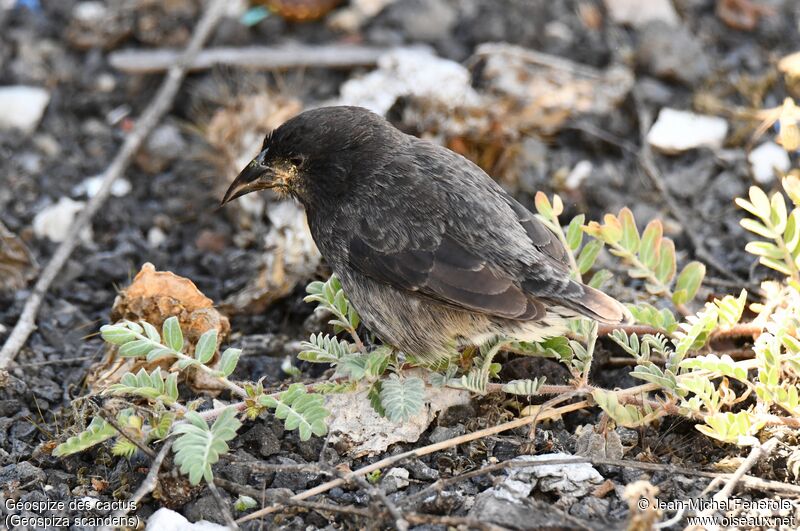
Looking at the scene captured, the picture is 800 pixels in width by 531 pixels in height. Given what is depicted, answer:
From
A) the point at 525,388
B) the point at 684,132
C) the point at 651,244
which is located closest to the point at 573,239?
the point at 651,244

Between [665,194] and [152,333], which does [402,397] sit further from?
[665,194]

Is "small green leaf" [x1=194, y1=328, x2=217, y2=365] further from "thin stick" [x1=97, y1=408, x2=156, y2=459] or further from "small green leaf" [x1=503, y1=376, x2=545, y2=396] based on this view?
"small green leaf" [x1=503, y1=376, x2=545, y2=396]

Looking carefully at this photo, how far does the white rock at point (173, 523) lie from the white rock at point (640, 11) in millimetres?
4738

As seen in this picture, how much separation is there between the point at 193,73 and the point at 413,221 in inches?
116

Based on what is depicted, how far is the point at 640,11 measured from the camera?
274 inches

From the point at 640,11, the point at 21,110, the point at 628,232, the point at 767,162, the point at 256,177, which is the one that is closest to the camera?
the point at 628,232

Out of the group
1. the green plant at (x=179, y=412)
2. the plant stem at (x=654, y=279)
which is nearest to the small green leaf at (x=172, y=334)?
the green plant at (x=179, y=412)

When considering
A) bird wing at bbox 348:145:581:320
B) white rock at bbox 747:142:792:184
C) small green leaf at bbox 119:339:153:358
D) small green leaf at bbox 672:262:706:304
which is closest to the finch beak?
bird wing at bbox 348:145:581:320

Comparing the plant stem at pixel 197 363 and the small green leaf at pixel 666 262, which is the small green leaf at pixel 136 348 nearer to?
the plant stem at pixel 197 363

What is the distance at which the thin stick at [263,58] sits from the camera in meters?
6.61

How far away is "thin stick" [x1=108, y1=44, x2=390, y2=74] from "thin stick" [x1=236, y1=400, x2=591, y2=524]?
3159mm

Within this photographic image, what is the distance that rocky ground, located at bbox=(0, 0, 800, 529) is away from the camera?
394cm

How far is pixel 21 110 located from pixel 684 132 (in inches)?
166

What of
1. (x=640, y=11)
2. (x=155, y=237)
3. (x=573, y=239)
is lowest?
(x=155, y=237)
